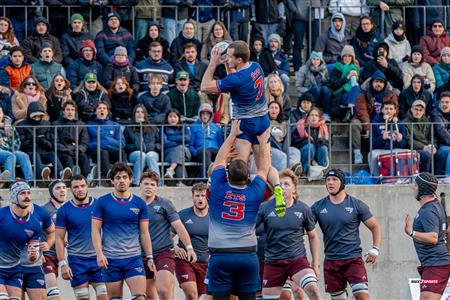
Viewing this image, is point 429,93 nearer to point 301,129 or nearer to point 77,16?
point 301,129

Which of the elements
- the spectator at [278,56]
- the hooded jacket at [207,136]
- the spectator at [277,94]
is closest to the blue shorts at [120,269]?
the hooded jacket at [207,136]

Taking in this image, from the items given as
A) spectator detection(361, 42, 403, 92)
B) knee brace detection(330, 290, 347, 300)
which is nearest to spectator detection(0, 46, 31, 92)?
spectator detection(361, 42, 403, 92)

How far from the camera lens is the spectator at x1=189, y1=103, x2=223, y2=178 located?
32.3 m

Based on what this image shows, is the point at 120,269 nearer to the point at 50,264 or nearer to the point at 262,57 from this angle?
the point at 50,264

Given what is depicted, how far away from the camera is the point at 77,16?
1364 inches

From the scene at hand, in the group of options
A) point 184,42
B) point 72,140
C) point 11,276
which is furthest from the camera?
point 184,42

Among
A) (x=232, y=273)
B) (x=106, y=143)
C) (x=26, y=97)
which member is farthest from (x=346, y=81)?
(x=232, y=273)

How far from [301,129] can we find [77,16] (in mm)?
4858

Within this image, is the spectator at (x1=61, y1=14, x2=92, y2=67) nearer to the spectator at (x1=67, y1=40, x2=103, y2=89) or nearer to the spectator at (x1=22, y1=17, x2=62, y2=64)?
the spectator at (x1=22, y1=17, x2=62, y2=64)

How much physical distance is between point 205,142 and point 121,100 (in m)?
1.87

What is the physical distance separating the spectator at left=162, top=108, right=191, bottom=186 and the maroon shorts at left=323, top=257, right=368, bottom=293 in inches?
188

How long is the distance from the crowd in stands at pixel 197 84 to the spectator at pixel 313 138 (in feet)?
0.06

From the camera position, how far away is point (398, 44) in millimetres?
35719

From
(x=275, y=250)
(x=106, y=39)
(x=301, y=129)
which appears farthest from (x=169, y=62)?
(x=275, y=250)
